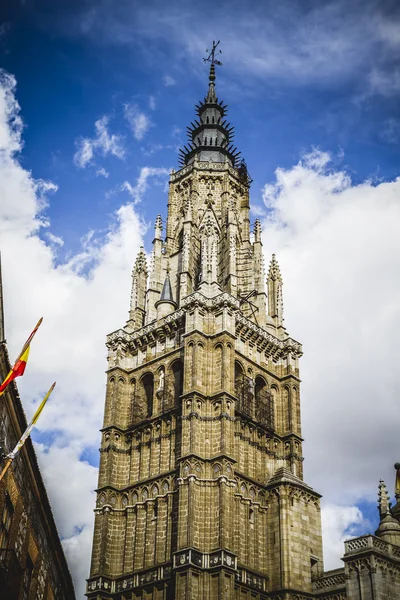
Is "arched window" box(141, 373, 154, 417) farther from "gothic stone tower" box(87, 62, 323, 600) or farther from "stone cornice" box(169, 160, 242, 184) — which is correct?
"stone cornice" box(169, 160, 242, 184)

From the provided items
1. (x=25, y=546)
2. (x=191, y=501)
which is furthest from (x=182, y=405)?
(x=25, y=546)

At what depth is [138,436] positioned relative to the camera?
177 feet

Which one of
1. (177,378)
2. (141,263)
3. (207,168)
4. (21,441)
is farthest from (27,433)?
(207,168)

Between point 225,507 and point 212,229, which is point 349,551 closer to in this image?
point 225,507

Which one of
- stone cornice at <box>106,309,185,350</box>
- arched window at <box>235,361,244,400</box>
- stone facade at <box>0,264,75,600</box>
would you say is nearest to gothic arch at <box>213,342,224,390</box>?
arched window at <box>235,361,244,400</box>

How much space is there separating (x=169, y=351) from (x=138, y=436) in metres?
6.26

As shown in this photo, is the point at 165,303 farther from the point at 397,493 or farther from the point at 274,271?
the point at 397,493

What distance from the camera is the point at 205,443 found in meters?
49.3

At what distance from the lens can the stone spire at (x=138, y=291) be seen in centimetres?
6128

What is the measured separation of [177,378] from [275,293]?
42.5ft

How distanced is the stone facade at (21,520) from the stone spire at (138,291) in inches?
1130

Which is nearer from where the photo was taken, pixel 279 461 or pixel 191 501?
pixel 191 501

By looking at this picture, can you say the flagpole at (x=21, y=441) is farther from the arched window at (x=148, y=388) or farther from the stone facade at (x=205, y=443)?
the arched window at (x=148, y=388)

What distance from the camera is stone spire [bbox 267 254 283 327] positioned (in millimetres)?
62219
